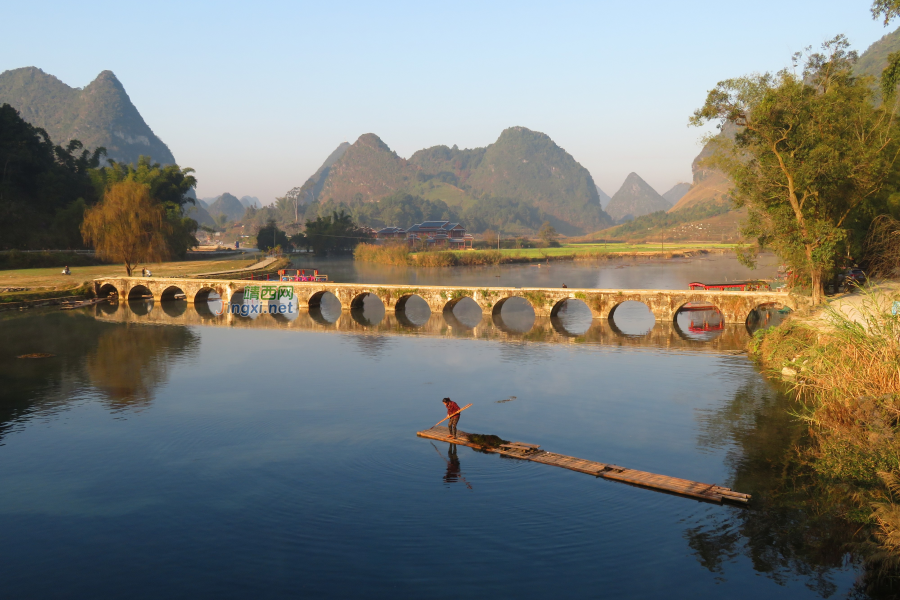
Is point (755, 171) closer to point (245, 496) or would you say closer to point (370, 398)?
point (370, 398)

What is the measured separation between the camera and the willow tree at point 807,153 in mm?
45000

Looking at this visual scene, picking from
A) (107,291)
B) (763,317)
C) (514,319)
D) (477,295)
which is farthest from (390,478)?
(107,291)

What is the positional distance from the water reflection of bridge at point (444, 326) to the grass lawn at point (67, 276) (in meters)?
7.97

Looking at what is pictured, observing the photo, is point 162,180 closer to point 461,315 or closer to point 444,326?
point 461,315

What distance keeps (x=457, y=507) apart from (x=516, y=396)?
583 inches

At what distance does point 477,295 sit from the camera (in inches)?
2574

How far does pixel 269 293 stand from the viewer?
73.9m

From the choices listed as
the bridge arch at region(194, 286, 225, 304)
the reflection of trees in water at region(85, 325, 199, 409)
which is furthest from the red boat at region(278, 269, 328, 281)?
the reflection of trees in water at region(85, 325, 199, 409)

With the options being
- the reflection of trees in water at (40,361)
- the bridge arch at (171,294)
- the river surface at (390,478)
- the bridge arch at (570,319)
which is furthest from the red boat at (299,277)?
the river surface at (390,478)

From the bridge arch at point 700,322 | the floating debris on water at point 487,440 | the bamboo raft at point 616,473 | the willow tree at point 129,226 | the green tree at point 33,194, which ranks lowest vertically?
the bamboo raft at point 616,473

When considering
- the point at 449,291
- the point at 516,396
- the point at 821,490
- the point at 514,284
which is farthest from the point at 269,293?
the point at 821,490

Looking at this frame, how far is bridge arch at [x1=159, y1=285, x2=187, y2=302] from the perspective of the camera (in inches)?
3216

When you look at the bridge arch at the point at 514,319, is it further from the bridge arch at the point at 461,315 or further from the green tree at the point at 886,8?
the green tree at the point at 886,8

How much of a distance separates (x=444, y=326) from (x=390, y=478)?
1474 inches
